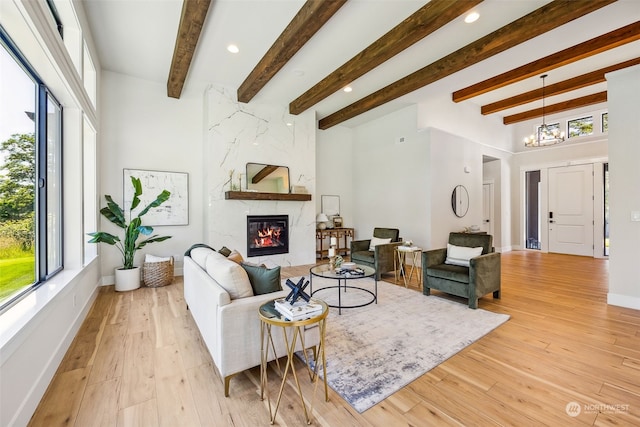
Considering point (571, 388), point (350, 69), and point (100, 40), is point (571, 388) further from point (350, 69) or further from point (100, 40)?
point (100, 40)

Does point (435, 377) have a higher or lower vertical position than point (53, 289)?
lower

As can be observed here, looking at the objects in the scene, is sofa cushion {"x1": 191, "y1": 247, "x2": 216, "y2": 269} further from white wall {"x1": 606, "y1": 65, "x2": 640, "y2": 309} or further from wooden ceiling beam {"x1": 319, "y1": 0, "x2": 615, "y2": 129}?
white wall {"x1": 606, "y1": 65, "x2": 640, "y2": 309}

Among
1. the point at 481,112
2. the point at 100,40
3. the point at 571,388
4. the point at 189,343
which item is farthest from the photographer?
the point at 481,112

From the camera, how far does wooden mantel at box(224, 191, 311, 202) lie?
5238 mm

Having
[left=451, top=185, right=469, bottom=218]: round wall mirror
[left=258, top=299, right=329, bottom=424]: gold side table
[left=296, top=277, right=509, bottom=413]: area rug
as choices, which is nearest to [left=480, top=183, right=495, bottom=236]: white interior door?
[left=451, top=185, right=469, bottom=218]: round wall mirror

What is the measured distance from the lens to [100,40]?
3.81 metres

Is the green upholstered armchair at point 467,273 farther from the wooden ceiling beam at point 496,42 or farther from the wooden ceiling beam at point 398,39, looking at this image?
the wooden ceiling beam at point 398,39

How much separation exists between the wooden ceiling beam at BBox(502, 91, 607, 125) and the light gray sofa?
835 centimetres

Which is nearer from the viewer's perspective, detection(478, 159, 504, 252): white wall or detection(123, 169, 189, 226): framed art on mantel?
detection(123, 169, 189, 226): framed art on mantel

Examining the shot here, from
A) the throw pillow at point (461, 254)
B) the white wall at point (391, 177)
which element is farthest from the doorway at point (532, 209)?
the throw pillow at point (461, 254)

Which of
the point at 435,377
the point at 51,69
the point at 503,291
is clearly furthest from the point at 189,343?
the point at 503,291

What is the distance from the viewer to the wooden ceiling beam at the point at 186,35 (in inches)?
113

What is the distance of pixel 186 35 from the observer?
3324 millimetres

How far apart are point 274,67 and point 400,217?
4075mm
